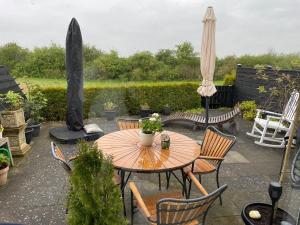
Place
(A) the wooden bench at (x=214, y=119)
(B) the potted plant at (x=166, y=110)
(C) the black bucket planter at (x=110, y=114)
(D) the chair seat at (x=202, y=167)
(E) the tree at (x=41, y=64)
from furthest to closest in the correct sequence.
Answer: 1. (E) the tree at (x=41, y=64)
2. (B) the potted plant at (x=166, y=110)
3. (C) the black bucket planter at (x=110, y=114)
4. (A) the wooden bench at (x=214, y=119)
5. (D) the chair seat at (x=202, y=167)

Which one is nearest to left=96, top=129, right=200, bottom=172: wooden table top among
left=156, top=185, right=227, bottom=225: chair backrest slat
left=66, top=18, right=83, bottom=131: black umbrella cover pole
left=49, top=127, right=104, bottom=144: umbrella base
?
left=156, top=185, right=227, bottom=225: chair backrest slat

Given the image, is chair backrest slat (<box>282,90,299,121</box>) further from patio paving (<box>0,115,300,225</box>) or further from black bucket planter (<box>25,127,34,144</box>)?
black bucket planter (<box>25,127,34,144</box>)

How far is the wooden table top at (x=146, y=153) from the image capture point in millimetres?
2727

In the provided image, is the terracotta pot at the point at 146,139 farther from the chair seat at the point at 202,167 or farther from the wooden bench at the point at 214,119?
the wooden bench at the point at 214,119

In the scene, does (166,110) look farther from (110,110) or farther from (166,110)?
(110,110)

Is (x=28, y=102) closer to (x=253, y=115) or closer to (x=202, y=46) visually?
(x=202, y=46)

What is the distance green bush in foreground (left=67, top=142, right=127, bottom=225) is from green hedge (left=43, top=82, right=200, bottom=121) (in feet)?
20.0

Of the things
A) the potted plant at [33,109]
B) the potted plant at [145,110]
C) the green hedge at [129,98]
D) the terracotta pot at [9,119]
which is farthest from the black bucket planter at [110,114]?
the terracotta pot at [9,119]

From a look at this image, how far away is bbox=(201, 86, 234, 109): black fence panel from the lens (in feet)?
31.5

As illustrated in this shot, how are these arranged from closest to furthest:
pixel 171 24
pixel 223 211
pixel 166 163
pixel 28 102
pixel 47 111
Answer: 1. pixel 166 163
2. pixel 223 211
3. pixel 28 102
4. pixel 47 111
5. pixel 171 24

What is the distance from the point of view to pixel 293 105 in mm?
5863

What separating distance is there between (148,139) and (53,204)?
156cm

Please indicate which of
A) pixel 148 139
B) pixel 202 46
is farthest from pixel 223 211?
pixel 202 46

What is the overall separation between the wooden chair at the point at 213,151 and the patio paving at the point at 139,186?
0.45 m
